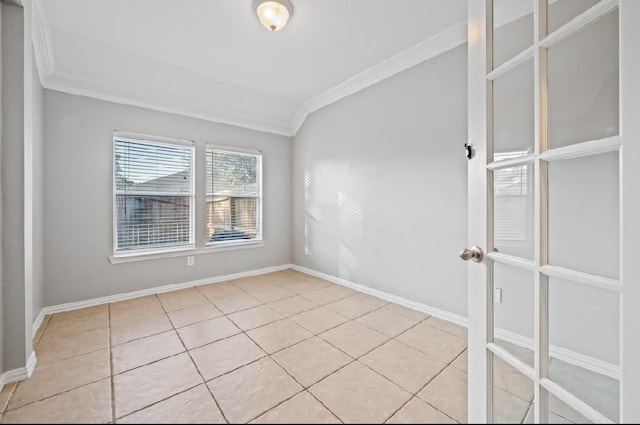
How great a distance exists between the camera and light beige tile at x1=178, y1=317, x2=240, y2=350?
217cm

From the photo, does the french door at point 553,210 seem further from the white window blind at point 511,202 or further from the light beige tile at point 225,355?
the light beige tile at point 225,355

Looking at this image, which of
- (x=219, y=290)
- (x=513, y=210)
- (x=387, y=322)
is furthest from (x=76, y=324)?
(x=513, y=210)

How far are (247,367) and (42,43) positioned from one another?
10.2ft

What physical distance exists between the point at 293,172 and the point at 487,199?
3.54 meters

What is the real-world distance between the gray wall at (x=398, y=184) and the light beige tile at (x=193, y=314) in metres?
1.60

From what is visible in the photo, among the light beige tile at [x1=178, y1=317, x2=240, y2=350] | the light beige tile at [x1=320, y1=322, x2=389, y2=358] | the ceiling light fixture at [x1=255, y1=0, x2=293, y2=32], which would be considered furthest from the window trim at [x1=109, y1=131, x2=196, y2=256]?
the light beige tile at [x1=320, y1=322, x2=389, y2=358]

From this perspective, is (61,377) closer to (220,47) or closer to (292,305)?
(292,305)

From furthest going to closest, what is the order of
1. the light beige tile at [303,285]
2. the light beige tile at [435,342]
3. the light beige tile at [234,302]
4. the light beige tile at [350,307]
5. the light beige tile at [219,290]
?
the light beige tile at [303,285]
the light beige tile at [219,290]
the light beige tile at [234,302]
the light beige tile at [350,307]
the light beige tile at [435,342]

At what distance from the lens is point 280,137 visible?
4.33 meters

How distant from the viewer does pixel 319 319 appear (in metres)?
2.57

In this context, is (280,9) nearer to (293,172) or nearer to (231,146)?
(231,146)

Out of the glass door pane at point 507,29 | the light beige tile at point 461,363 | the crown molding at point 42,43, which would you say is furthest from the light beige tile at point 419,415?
the crown molding at point 42,43

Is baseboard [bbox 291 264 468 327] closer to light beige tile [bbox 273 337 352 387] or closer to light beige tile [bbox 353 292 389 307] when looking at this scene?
light beige tile [bbox 353 292 389 307]

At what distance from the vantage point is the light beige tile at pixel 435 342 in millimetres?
1991
